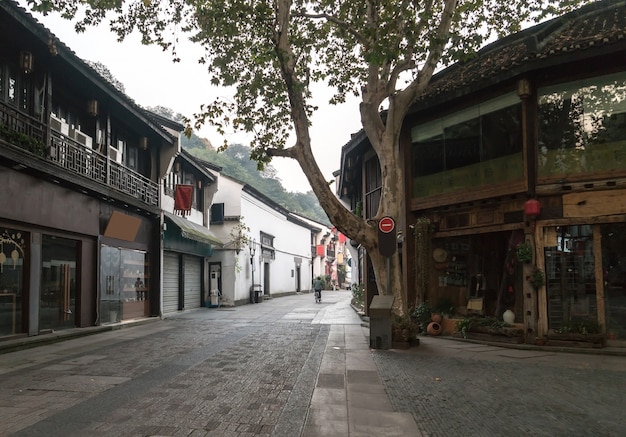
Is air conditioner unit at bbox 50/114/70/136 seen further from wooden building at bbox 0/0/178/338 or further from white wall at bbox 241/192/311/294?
white wall at bbox 241/192/311/294

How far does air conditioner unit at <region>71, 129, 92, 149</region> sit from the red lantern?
11571 millimetres

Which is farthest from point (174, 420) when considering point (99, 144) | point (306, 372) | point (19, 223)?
point (99, 144)

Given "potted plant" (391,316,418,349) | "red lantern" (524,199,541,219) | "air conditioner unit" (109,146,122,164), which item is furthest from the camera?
"air conditioner unit" (109,146,122,164)

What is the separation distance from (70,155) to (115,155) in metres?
3.12

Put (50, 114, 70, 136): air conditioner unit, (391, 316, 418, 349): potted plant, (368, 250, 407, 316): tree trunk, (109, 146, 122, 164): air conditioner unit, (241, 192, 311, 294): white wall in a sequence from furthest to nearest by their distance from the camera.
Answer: (241, 192, 311, 294): white wall → (109, 146, 122, 164): air conditioner unit → (50, 114, 70, 136): air conditioner unit → (368, 250, 407, 316): tree trunk → (391, 316, 418, 349): potted plant

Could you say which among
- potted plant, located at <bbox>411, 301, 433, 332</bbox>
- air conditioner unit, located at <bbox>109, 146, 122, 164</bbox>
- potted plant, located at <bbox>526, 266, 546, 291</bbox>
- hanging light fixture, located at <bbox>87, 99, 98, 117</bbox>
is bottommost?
potted plant, located at <bbox>411, 301, 433, 332</bbox>

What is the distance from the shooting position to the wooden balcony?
985 cm

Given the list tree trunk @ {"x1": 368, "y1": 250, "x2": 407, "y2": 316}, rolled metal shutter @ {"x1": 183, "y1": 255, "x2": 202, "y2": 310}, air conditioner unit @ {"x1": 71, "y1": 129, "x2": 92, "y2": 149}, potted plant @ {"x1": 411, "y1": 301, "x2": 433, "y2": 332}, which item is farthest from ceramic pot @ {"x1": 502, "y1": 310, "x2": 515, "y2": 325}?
rolled metal shutter @ {"x1": 183, "y1": 255, "x2": 202, "y2": 310}

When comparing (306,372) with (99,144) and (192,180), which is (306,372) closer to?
(99,144)

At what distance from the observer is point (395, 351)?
31.1 ft

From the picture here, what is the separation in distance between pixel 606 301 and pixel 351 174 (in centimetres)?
1216

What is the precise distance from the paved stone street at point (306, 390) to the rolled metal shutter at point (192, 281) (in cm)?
1099

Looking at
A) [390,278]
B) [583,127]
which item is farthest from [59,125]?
[583,127]

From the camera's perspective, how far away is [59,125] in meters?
12.3
